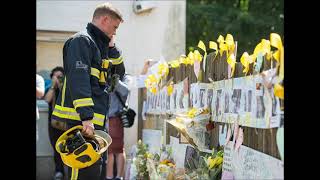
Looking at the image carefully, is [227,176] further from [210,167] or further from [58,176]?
[58,176]

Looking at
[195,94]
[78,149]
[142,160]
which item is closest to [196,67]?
[195,94]

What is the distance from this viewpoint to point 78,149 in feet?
16.4

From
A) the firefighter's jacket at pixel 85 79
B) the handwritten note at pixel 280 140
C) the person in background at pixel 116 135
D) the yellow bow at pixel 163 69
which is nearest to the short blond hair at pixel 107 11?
the firefighter's jacket at pixel 85 79

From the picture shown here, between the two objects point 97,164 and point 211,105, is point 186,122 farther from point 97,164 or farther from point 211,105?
point 97,164

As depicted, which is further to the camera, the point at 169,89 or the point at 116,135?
the point at 116,135

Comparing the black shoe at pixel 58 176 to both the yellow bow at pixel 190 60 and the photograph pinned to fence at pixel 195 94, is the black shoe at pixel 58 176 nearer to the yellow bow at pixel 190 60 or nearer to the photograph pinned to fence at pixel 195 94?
the yellow bow at pixel 190 60

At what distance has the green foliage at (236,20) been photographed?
19391 millimetres

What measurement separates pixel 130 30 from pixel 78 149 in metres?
5.48

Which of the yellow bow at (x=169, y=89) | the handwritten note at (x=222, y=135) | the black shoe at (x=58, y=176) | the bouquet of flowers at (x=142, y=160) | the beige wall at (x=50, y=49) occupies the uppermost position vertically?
the beige wall at (x=50, y=49)

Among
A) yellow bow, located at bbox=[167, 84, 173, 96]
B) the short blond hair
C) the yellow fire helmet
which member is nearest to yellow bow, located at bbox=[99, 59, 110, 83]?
the short blond hair

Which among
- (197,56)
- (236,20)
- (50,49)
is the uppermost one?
(236,20)

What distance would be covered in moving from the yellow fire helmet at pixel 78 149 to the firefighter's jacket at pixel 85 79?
A: 0.16m
